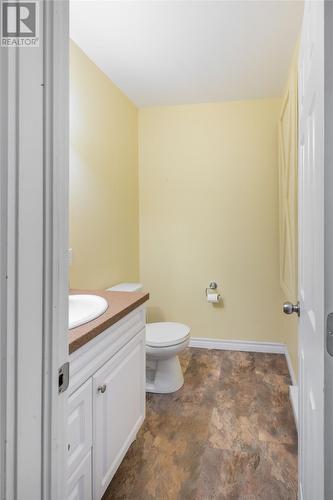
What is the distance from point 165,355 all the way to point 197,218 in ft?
4.87

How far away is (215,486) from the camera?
4.49 ft

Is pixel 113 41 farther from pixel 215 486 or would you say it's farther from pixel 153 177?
pixel 215 486

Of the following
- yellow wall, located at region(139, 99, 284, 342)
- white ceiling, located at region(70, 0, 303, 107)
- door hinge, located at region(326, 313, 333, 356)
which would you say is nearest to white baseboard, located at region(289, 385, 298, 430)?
yellow wall, located at region(139, 99, 284, 342)

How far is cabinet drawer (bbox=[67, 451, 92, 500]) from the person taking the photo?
0.99 m

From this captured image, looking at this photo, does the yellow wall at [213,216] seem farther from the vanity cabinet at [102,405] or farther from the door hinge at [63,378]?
the door hinge at [63,378]

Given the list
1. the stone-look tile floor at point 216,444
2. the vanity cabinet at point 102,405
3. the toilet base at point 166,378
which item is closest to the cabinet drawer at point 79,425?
the vanity cabinet at point 102,405

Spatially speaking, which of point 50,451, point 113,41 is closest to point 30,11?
point 50,451

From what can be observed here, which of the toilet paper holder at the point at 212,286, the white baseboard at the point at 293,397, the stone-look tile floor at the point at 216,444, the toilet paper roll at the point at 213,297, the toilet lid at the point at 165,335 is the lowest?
the stone-look tile floor at the point at 216,444

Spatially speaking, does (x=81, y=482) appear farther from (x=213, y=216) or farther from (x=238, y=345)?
(x=213, y=216)

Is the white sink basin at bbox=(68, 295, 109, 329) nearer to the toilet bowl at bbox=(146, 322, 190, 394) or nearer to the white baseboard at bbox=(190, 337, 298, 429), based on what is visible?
the toilet bowl at bbox=(146, 322, 190, 394)

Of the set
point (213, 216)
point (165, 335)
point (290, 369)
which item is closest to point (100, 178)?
point (213, 216)

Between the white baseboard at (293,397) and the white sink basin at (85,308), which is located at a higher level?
the white sink basin at (85,308)

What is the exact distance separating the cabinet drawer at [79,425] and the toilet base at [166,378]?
1152 mm

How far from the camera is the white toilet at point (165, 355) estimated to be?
2068 millimetres
